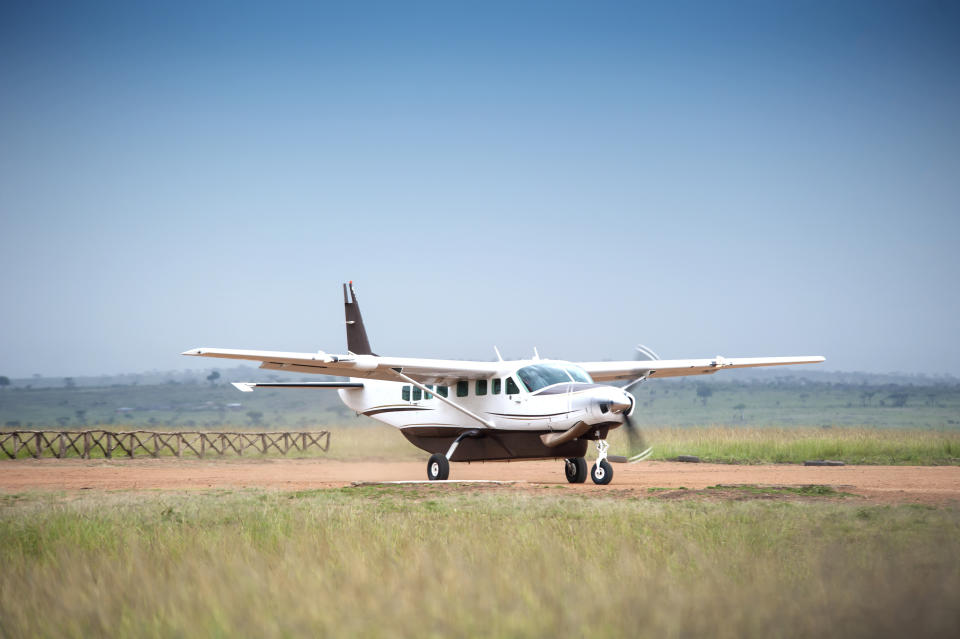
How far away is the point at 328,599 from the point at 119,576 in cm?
276

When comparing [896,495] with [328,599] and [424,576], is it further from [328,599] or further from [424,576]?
[328,599]

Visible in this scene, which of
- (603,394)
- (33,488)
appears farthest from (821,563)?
(33,488)

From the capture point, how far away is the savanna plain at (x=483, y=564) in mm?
6668

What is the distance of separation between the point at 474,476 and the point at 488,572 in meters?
19.8

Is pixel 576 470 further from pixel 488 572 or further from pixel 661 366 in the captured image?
pixel 488 572

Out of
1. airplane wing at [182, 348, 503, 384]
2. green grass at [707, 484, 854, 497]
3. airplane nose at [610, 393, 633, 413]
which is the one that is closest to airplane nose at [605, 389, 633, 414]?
airplane nose at [610, 393, 633, 413]

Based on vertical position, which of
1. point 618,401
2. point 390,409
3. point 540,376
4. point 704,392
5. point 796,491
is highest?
point 540,376

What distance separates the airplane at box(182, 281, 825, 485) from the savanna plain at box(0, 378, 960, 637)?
3.67 m

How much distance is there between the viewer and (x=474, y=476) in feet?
92.6

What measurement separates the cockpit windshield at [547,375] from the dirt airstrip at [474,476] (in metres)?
2.48

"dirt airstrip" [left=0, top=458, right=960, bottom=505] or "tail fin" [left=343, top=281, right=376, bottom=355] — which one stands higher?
"tail fin" [left=343, top=281, right=376, bottom=355]

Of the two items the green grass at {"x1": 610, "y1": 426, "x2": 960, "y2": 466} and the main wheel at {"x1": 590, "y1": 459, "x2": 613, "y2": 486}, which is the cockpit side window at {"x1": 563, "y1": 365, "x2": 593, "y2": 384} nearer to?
the main wheel at {"x1": 590, "y1": 459, "x2": 613, "y2": 486}

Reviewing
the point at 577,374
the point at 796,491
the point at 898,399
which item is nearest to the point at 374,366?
the point at 577,374

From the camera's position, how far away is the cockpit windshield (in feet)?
75.9
